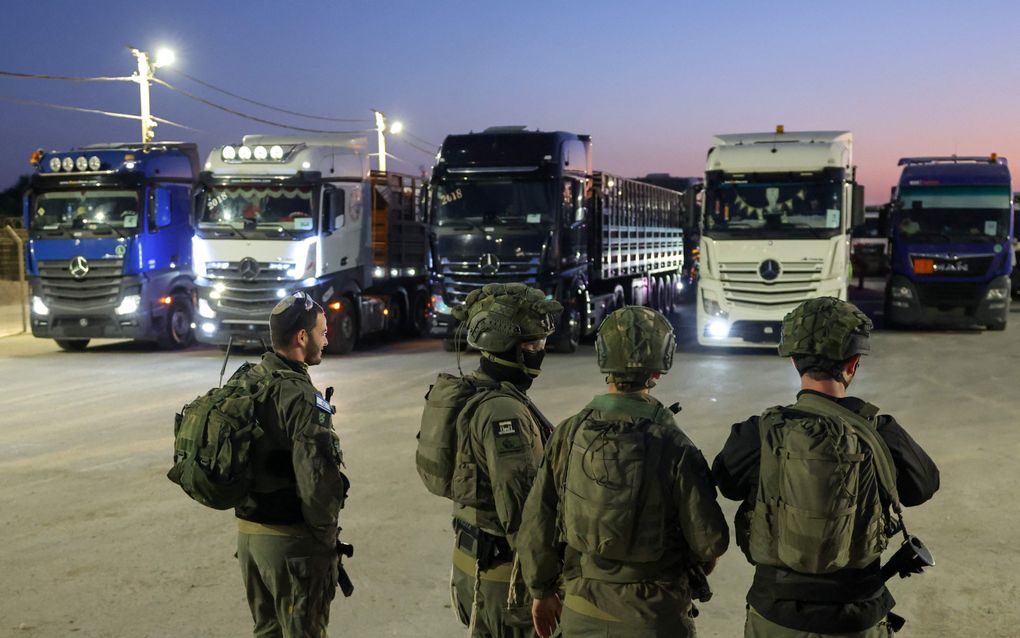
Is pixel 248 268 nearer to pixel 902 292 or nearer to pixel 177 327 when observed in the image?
pixel 177 327

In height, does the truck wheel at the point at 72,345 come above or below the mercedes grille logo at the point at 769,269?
below

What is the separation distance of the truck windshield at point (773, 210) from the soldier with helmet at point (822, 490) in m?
12.5

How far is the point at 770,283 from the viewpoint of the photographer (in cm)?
1512

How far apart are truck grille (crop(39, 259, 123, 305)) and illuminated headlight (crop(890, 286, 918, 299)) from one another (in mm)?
14184

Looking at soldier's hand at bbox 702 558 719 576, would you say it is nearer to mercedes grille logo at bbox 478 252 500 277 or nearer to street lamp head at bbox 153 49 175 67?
mercedes grille logo at bbox 478 252 500 277

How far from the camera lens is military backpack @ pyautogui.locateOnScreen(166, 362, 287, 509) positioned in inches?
134

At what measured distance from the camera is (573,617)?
117 inches

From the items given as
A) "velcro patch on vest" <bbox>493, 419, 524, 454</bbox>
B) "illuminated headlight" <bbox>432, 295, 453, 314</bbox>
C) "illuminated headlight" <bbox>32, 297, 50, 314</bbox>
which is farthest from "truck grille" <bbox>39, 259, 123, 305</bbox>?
"velcro patch on vest" <bbox>493, 419, 524, 454</bbox>

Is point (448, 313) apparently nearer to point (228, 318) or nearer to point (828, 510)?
point (228, 318)

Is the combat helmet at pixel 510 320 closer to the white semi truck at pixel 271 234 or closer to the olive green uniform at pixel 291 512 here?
the olive green uniform at pixel 291 512

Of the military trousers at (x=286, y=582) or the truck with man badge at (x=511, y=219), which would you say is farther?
the truck with man badge at (x=511, y=219)

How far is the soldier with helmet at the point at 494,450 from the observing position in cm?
319

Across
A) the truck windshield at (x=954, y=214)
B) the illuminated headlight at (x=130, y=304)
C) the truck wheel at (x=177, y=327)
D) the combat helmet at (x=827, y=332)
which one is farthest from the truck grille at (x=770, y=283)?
the combat helmet at (x=827, y=332)

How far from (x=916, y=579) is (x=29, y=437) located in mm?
8135
